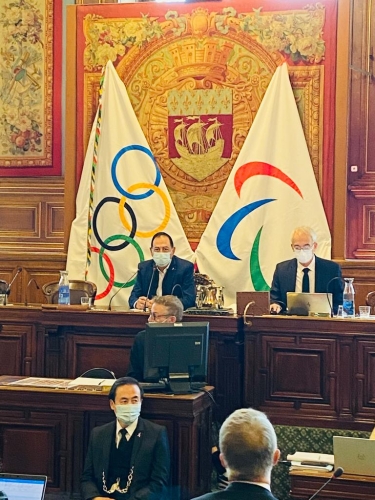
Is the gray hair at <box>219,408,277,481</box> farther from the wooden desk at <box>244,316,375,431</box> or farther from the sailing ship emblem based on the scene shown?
the sailing ship emblem

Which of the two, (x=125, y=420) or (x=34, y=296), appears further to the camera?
(x=34, y=296)

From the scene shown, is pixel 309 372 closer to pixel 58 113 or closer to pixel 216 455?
pixel 216 455

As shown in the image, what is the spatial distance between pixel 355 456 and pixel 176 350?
5.07ft

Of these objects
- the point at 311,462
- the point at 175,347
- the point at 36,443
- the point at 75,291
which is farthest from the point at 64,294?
the point at 311,462

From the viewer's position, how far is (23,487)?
386 cm

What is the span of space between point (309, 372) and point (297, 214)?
237cm

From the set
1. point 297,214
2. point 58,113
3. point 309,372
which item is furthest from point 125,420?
point 58,113

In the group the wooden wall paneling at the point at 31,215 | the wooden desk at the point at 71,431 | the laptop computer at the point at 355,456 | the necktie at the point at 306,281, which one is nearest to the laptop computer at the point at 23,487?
the laptop computer at the point at 355,456

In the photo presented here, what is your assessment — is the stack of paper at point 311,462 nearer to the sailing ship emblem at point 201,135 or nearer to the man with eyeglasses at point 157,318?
the man with eyeglasses at point 157,318

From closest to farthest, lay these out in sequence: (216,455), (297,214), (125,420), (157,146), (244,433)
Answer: (244,433) < (125,420) < (216,455) < (297,214) < (157,146)

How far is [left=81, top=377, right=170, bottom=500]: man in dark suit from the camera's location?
475 centimetres

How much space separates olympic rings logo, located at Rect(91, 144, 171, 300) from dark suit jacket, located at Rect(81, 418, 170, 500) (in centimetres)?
354

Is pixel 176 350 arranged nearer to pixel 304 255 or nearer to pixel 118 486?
pixel 118 486

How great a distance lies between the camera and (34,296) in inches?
359
